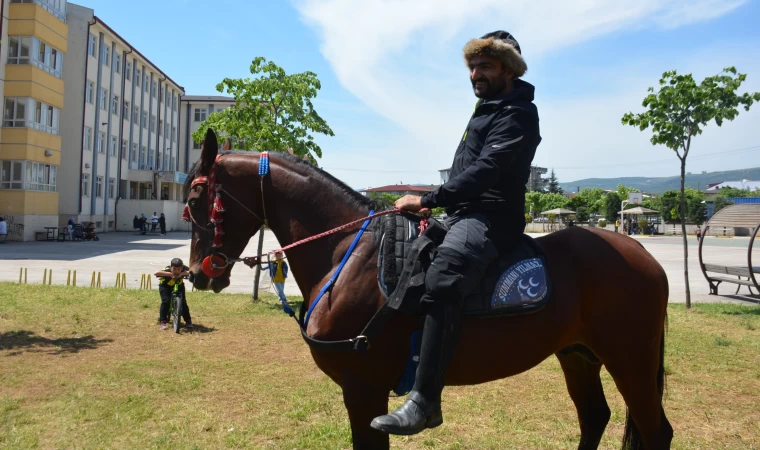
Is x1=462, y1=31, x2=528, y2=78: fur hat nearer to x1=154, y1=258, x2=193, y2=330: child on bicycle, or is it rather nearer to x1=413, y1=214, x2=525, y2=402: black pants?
x1=413, y1=214, x2=525, y2=402: black pants

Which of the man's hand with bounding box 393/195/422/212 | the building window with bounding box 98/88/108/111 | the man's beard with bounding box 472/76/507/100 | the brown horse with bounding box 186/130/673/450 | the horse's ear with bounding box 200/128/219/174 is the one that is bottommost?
the brown horse with bounding box 186/130/673/450

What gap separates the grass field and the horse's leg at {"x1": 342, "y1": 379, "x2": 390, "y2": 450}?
1.75 meters

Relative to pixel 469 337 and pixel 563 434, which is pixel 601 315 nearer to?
pixel 469 337

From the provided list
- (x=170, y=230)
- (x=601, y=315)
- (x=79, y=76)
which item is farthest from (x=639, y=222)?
(x=601, y=315)

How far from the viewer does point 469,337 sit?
3066 millimetres

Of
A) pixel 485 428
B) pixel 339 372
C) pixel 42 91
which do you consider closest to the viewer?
pixel 339 372

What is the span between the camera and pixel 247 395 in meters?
6.00

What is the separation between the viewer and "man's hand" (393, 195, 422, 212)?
307 cm

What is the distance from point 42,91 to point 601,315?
35731mm

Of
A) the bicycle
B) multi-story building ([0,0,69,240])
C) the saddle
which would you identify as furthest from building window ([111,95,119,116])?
the saddle

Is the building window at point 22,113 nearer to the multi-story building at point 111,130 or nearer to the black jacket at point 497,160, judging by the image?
the multi-story building at point 111,130

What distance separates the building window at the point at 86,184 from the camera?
37000 mm

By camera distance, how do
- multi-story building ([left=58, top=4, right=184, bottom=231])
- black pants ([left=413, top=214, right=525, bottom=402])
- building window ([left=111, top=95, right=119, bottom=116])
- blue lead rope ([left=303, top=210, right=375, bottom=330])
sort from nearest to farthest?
black pants ([left=413, top=214, right=525, bottom=402]), blue lead rope ([left=303, top=210, right=375, bottom=330]), multi-story building ([left=58, top=4, right=184, bottom=231]), building window ([left=111, top=95, right=119, bottom=116])

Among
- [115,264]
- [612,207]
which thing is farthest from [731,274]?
A: [612,207]
